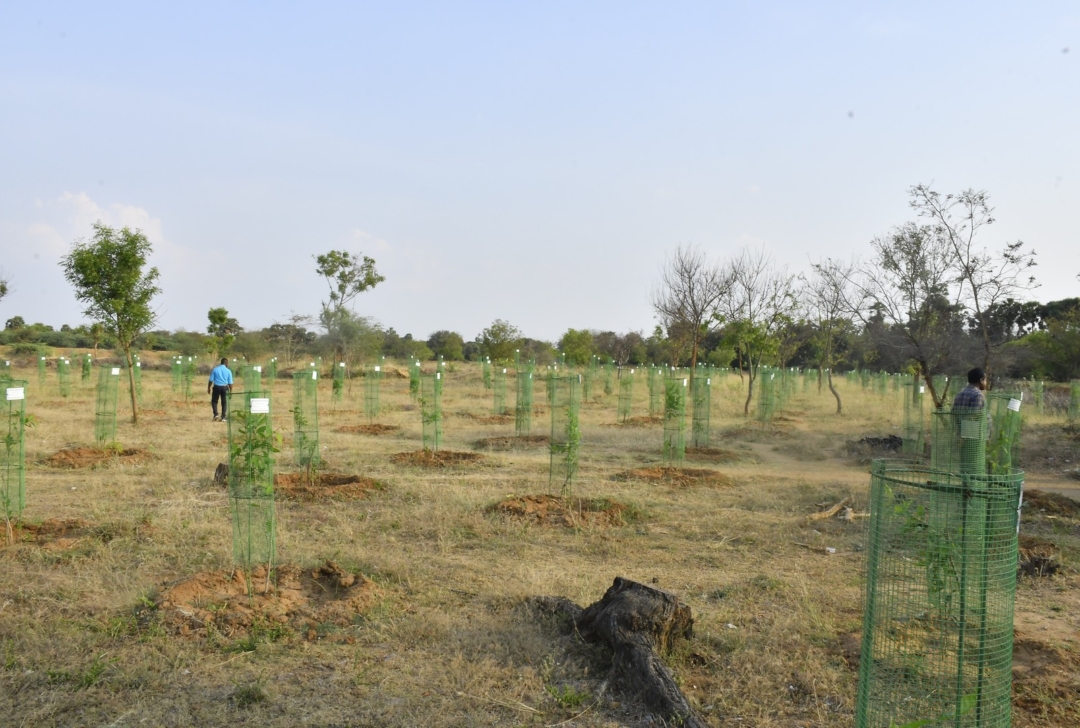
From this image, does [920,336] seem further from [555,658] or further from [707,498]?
[555,658]

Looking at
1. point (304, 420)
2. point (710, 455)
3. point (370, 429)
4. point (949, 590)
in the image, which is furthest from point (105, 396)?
Answer: point (949, 590)

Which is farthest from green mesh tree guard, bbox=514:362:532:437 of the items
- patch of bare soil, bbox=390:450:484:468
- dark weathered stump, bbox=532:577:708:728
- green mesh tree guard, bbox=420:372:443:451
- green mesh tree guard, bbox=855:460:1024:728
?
green mesh tree guard, bbox=855:460:1024:728

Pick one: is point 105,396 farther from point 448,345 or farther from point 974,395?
point 448,345

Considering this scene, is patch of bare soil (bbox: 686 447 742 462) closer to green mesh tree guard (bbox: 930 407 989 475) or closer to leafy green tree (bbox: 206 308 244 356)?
green mesh tree guard (bbox: 930 407 989 475)

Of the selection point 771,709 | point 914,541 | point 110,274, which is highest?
point 110,274

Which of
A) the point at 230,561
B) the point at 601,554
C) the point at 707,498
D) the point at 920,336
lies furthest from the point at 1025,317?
the point at 230,561

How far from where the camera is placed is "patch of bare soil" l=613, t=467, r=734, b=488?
10.9m

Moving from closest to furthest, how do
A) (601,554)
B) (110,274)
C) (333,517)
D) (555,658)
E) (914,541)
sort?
(914,541)
(555,658)
(601,554)
(333,517)
(110,274)

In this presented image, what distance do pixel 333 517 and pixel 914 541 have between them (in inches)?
237

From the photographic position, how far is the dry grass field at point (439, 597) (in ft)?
13.2

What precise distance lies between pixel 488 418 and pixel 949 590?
15.7 metres

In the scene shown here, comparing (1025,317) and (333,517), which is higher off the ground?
(1025,317)

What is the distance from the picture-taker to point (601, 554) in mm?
7117

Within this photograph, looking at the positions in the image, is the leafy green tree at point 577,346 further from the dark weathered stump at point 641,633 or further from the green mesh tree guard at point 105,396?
the dark weathered stump at point 641,633
